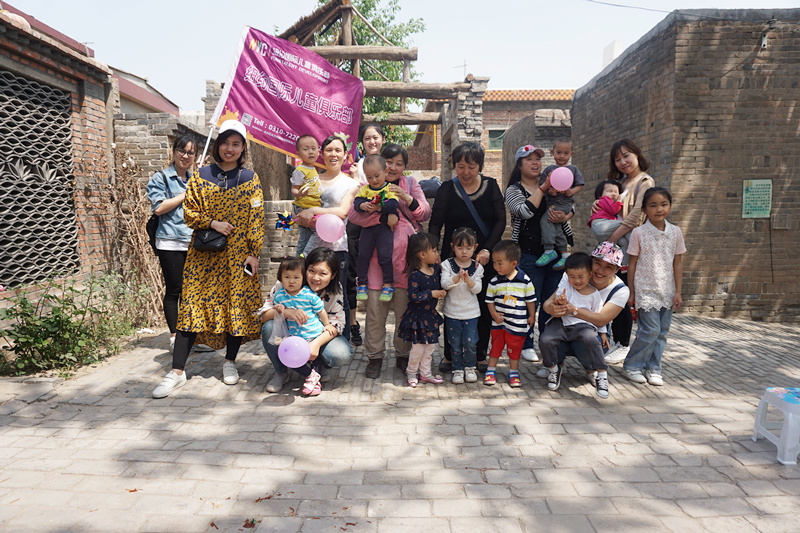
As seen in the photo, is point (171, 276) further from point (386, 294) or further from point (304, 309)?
point (386, 294)

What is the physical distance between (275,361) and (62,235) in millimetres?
3641

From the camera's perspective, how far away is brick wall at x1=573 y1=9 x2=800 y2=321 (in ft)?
21.4

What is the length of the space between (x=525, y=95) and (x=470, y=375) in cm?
1966

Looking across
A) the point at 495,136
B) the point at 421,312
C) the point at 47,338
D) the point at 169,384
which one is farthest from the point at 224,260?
the point at 495,136

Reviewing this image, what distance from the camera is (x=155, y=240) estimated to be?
441 cm

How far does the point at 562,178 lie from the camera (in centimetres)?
402

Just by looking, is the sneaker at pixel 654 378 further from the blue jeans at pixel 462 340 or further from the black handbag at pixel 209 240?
the black handbag at pixel 209 240

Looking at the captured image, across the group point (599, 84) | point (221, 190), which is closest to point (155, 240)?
point (221, 190)

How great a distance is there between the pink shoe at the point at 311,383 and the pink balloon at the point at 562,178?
256 centimetres

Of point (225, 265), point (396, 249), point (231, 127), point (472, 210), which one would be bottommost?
point (225, 265)

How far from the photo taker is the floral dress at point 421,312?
3.82 metres

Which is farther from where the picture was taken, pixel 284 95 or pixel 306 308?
pixel 284 95

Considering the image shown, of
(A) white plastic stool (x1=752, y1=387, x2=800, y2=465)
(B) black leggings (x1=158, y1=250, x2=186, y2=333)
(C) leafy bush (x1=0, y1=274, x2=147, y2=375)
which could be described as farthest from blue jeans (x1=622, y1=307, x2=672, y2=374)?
(C) leafy bush (x1=0, y1=274, x2=147, y2=375)

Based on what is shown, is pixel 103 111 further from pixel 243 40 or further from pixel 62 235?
pixel 243 40
